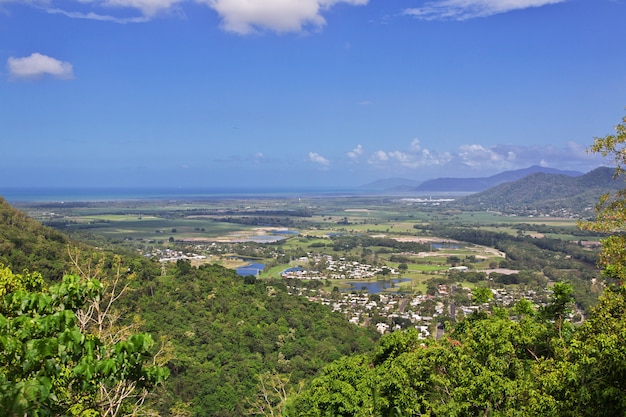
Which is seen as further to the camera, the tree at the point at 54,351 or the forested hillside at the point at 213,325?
the forested hillside at the point at 213,325

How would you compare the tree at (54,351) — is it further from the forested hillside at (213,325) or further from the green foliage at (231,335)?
the green foliage at (231,335)

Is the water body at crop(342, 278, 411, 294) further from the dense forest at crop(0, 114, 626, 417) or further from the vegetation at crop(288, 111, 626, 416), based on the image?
the vegetation at crop(288, 111, 626, 416)

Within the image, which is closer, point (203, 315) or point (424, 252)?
point (203, 315)

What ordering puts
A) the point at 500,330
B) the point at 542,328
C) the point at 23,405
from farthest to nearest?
the point at 542,328, the point at 500,330, the point at 23,405

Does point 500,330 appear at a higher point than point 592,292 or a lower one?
higher

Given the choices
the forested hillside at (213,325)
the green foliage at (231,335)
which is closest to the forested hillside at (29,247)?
the forested hillside at (213,325)

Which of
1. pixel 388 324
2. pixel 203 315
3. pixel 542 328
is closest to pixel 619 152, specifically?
pixel 542 328

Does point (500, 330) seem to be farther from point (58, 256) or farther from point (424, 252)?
point (424, 252)

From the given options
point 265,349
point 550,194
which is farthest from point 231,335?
point 550,194
